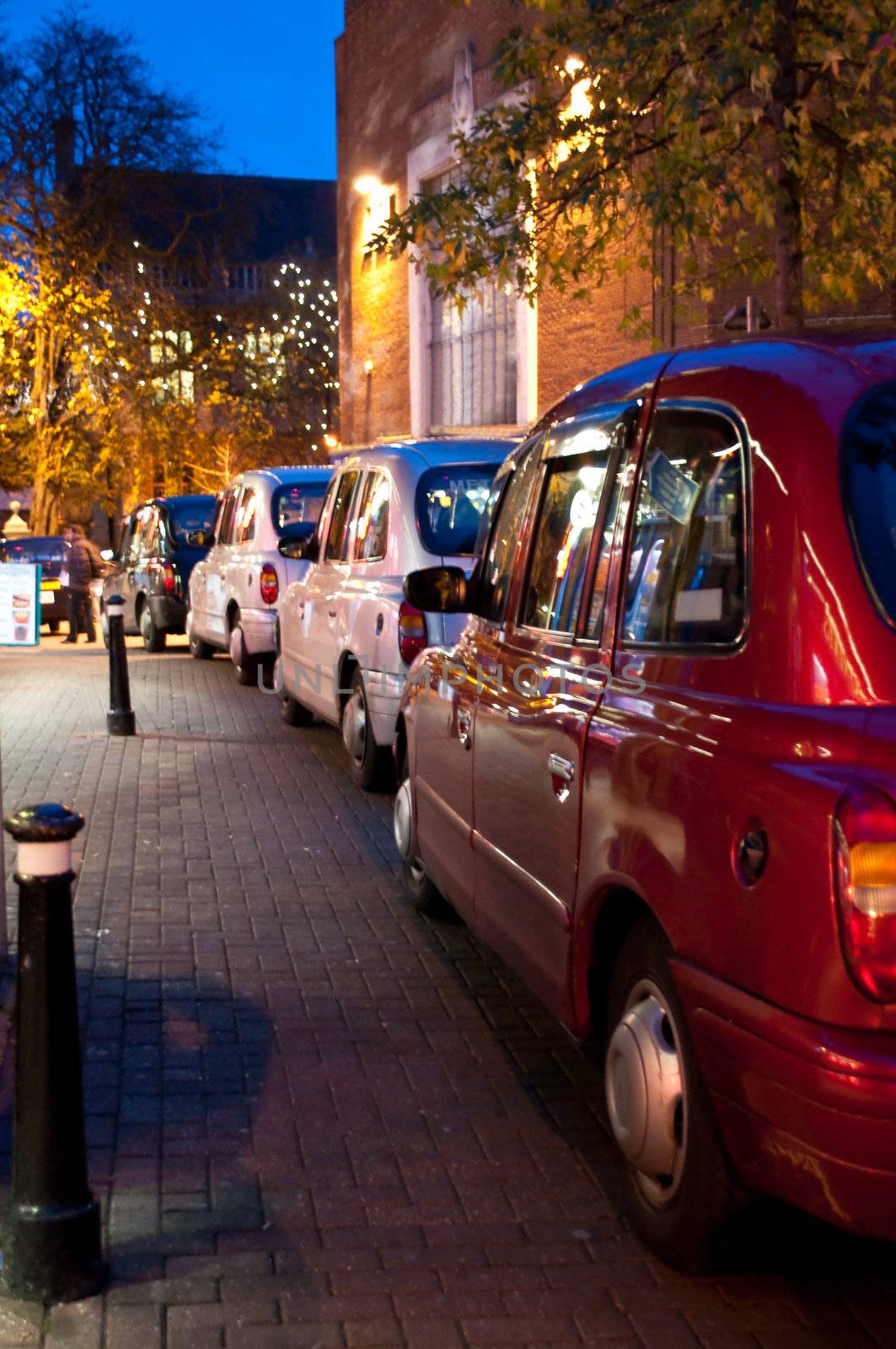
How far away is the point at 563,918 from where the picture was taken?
430 cm

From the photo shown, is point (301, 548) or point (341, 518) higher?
point (341, 518)

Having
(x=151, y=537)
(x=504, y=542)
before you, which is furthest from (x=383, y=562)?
(x=151, y=537)

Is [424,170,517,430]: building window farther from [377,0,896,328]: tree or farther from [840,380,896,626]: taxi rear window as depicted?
[840,380,896,626]: taxi rear window

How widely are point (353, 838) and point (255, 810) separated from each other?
105 cm

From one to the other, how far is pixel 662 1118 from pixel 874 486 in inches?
57.3

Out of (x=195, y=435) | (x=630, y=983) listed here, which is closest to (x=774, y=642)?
(x=630, y=983)

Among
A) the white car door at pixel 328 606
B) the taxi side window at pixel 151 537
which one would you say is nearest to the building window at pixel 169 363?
the taxi side window at pixel 151 537

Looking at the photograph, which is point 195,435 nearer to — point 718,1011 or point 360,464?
point 360,464

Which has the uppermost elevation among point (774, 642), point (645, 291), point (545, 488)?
point (645, 291)

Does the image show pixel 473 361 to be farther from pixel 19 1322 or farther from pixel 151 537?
pixel 19 1322

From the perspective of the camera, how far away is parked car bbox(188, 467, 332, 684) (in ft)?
48.8

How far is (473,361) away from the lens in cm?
2852

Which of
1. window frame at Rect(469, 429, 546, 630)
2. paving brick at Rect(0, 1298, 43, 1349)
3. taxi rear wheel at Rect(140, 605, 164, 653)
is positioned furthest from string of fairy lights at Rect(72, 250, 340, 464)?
paving brick at Rect(0, 1298, 43, 1349)

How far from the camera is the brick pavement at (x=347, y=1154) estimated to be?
3.58m
